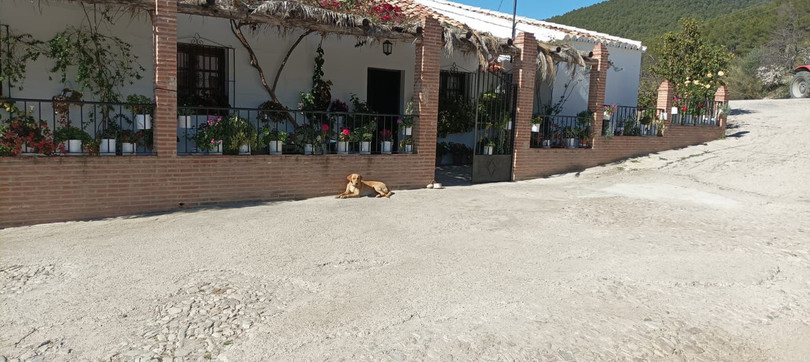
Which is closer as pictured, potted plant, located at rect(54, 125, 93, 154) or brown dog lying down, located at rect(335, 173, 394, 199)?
potted plant, located at rect(54, 125, 93, 154)

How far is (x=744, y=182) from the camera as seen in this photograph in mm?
10570

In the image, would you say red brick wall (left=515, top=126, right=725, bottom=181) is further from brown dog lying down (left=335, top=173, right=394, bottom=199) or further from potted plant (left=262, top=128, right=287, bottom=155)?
potted plant (left=262, top=128, right=287, bottom=155)

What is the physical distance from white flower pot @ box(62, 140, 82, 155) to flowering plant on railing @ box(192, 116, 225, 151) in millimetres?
1457

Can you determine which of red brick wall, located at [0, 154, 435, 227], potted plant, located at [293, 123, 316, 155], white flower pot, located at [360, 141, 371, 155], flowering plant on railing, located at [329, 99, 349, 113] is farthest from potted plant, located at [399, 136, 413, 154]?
flowering plant on railing, located at [329, 99, 349, 113]

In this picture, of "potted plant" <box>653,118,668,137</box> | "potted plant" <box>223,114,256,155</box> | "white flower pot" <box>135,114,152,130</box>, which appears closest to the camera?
"white flower pot" <box>135,114,152,130</box>

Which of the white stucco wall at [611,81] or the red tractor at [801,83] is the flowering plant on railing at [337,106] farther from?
the red tractor at [801,83]

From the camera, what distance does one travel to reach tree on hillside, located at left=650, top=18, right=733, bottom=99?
14820 millimetres

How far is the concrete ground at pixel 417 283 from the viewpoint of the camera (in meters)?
3.71

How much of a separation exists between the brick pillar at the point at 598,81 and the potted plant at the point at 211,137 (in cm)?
773

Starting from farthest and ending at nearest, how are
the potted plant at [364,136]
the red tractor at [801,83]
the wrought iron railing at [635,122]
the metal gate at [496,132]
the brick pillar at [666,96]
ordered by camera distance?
the red tractor at [801,83] < the brick pillar at [666,96] < the wrought iron railing at [635,122] < the metal gate at [496,132] < the potted plant at [364,136]

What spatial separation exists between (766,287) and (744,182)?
658cm

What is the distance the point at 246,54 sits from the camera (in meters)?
10.1

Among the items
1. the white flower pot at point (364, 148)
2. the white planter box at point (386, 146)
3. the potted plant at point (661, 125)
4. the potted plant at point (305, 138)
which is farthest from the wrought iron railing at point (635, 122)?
the potted plant at point (305, 138)

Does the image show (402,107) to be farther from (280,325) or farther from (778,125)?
(778,125)
